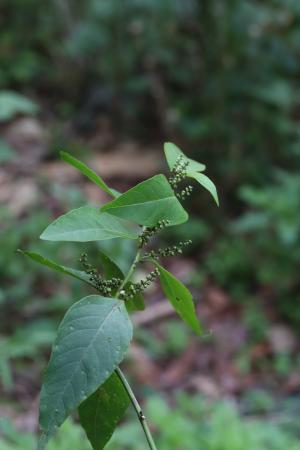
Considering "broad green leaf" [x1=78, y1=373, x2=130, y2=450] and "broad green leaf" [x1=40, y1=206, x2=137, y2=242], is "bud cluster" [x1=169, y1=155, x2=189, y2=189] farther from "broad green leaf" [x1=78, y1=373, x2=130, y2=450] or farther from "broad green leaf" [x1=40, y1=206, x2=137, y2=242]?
"broad green leaf" [x1=78, y1=373, x2=130, y2=450]

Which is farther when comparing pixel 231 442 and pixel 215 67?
pixel 215 67

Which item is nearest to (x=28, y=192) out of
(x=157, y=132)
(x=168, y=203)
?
(x=157, y=132)

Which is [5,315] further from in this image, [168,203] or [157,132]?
[168,203]

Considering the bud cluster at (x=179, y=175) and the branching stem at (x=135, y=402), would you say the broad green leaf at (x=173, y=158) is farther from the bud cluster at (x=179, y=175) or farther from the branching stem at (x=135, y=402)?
the branching stem at (x=135, y=402)

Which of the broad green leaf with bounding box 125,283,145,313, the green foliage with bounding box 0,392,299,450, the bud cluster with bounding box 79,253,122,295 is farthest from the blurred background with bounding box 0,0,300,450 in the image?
the bud cluster with bounding box 79,253,122,295

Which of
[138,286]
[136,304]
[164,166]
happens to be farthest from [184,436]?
[164,166]

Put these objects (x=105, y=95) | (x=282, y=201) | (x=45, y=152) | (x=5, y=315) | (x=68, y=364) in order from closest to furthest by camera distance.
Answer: (x=68, y=364) < (x=5, y=315) < (x=282, y=201) < (x=45, y=152) < (x=105, y=95)

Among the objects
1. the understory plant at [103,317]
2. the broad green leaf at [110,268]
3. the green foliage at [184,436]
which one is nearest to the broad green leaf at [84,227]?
the understory plant at [103,317]
